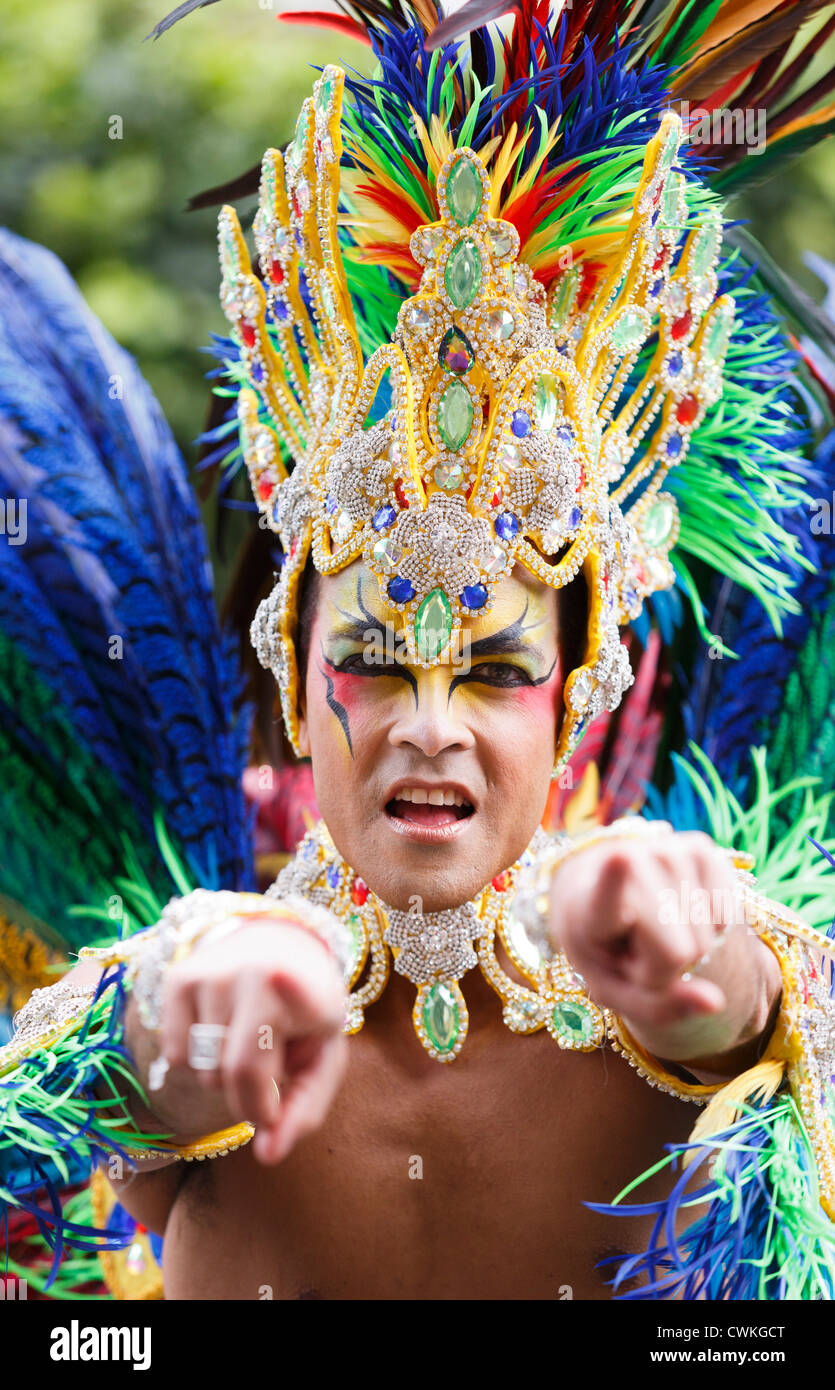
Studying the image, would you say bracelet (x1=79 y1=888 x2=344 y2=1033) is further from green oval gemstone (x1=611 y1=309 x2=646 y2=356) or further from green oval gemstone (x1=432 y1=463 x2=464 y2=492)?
green oval gemstone (x1=611 y1=309 x2=646 y2=356)

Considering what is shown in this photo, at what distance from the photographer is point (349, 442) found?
4.71 ft

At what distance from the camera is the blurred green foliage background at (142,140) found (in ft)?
7.87

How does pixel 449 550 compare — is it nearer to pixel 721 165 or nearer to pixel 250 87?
pixel 721 165

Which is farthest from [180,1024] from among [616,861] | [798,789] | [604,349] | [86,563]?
[798,789]

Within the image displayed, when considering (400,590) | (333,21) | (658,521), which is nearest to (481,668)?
(400,590)

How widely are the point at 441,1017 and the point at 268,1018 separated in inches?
22.6

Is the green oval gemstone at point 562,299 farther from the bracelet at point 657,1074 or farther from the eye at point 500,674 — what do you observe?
the bracelet at point 657,1074

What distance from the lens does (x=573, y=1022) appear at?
149 centimetres

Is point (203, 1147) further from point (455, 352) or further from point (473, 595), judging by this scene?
point (455, 352)

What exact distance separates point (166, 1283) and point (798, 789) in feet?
3.34

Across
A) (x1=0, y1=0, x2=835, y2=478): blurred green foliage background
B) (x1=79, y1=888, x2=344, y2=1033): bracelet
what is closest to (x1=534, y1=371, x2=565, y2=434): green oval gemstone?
(x1=79, y1=888, x2=344, y2=1033): bracelet

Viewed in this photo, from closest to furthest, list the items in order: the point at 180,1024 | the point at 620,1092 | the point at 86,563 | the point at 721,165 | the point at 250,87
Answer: the point at 180,1024 → the point at 620,1092 → the point at 721,165 → the point at 86,563 → the point at 250,87

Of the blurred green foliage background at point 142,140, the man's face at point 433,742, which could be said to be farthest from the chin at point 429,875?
the blurred green foliage background at point 142,140

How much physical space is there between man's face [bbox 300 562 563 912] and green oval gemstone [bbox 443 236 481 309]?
0.93 feet
